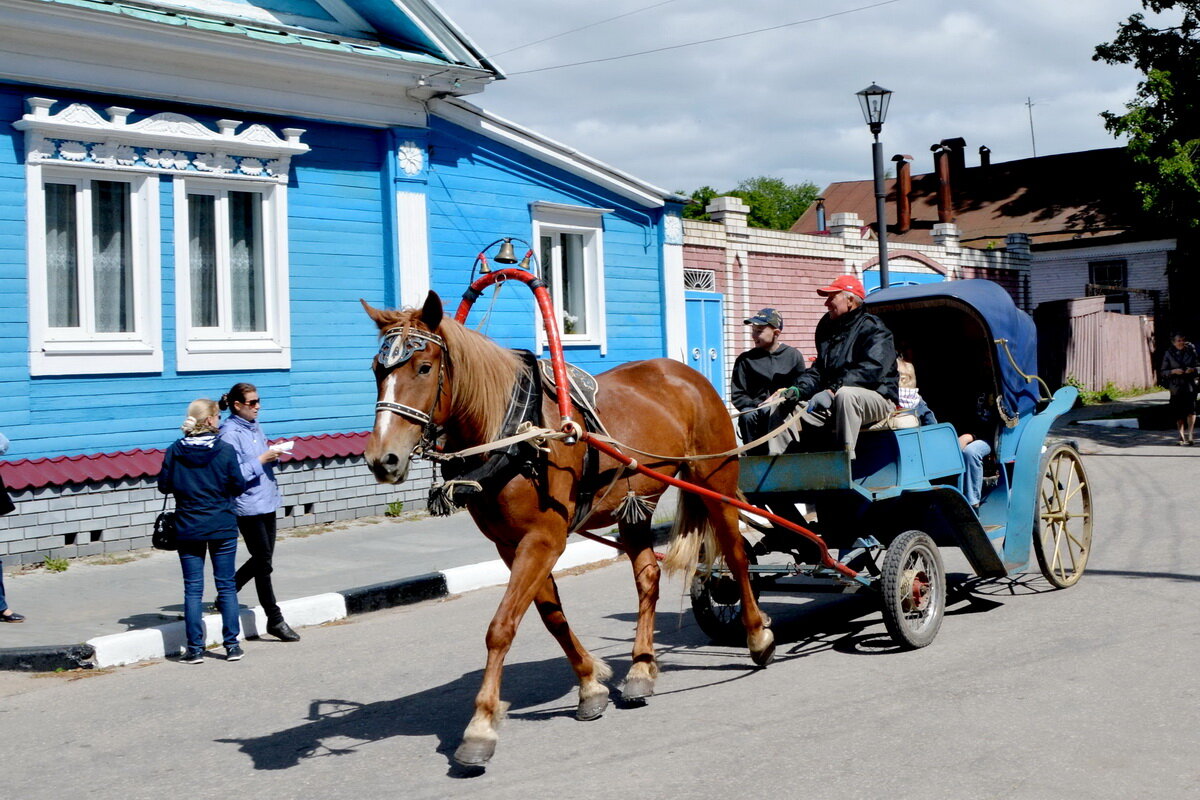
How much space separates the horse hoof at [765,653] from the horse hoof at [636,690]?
0.79 metres

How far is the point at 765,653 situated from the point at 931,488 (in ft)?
4.94

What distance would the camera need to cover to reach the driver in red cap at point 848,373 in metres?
7.00

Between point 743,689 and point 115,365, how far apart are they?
25.9 feet

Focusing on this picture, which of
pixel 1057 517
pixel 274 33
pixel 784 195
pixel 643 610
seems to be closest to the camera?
pixel 643 610

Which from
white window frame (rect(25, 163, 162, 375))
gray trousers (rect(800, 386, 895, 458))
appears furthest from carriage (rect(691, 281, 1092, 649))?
white window frame (rect(25, 163, 162, 375))

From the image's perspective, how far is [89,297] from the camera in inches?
462

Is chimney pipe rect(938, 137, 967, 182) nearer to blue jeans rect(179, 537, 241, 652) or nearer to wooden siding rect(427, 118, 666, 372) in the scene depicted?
wooden siding rect(427, 118, 666, 372)

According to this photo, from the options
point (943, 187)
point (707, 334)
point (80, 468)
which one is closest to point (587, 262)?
point (707, 334)

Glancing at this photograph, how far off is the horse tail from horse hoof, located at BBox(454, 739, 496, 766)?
1995 mm

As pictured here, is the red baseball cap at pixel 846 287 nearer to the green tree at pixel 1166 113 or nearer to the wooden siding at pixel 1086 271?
the green tree at pixel 1166 113

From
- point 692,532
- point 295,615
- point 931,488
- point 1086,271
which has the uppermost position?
point 1086,271

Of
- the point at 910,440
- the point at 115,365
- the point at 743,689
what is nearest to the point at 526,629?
the point at 743,689

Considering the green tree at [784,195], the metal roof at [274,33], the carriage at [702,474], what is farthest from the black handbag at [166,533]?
the green tree at [784,195]

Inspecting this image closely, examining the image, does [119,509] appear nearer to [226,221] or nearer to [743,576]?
[226,221]
